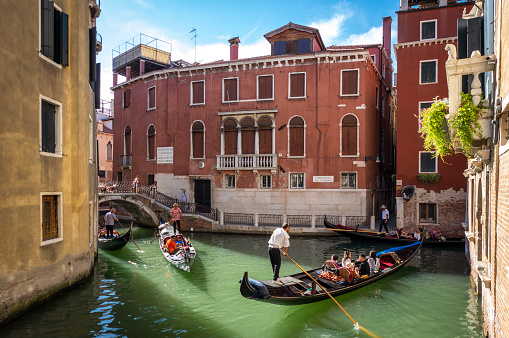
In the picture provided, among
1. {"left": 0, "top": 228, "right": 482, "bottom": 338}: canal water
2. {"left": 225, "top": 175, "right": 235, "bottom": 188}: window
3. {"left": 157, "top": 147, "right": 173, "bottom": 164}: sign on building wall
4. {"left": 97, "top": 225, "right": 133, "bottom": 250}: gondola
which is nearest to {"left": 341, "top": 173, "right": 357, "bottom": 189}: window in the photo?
{"left": 225, "top": 175, "right": 235, "bottom": 188}: window

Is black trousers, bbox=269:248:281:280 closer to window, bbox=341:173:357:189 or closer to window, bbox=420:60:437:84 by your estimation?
window, bbox=341:173:357:189

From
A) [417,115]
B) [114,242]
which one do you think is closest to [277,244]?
[114,242]

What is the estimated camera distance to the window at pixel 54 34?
7512 mm

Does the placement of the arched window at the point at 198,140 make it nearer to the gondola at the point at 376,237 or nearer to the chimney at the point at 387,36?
the gondola at the point at 376,237

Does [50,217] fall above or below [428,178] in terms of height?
below

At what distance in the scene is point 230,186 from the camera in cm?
1980

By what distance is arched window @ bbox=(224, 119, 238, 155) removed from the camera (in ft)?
64.6

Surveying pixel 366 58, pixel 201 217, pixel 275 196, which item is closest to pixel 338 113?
pixel 366 58

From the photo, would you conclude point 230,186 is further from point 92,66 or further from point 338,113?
point 92,66

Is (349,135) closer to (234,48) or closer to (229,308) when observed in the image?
(234,48)

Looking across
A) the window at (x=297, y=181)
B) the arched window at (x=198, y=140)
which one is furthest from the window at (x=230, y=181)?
the window at (x=297, y=181)

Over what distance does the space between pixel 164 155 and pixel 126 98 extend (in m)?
5.52

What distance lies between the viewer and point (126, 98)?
23.9 meters

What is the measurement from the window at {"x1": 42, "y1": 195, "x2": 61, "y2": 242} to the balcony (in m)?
15.3
